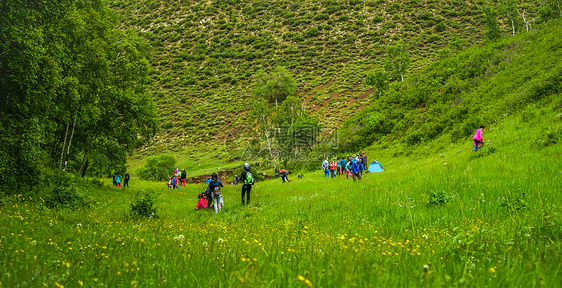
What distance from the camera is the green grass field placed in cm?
232

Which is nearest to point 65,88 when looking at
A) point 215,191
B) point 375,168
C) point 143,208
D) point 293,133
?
point 143,208

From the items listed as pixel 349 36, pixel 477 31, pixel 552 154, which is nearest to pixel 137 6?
pixel 349 36

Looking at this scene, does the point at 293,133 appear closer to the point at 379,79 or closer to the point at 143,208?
the point at 379,79

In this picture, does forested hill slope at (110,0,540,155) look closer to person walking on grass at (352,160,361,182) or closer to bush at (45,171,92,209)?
person walking on grass at (352,160,361,182)

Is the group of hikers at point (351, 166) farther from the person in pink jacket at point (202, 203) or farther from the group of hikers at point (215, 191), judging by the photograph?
the person in pink jacket at point (202, 203)

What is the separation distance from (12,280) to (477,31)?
108 meters

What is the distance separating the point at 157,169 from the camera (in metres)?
59.7

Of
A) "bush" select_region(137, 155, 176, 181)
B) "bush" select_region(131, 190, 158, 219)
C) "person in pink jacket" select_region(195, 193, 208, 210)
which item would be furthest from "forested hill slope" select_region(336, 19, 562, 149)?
"bush" select_region(137, 155, 176, 181)

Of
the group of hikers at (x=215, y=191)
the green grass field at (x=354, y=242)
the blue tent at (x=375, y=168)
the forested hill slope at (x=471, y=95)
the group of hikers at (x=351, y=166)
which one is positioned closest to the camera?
the green grass field at (x=354, y=242)

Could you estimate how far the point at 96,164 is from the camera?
24.8 metres

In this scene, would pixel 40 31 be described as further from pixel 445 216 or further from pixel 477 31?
pixel 477 31

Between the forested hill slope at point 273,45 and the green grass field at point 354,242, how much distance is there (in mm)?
51984

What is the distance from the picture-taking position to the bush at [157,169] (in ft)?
196

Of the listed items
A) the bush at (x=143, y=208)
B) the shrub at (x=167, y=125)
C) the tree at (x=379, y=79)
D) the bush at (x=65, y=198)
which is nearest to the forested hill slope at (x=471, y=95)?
the tree at (x=379, y=79)
